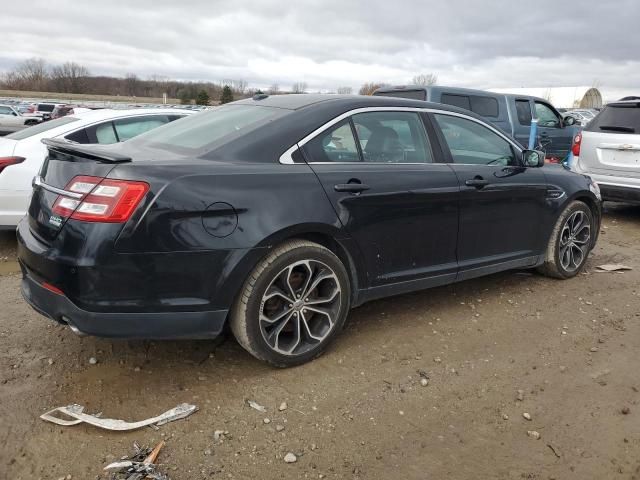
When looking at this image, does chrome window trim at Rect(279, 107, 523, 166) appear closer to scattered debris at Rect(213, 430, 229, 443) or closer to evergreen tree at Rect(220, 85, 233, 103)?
scattered debris at Rect(213, 430, 229, 443)

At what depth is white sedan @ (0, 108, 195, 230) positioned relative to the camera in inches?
196

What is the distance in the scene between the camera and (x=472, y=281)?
4.88 meters

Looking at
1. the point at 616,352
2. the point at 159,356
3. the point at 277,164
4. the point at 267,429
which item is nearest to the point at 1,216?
the point at 159,356

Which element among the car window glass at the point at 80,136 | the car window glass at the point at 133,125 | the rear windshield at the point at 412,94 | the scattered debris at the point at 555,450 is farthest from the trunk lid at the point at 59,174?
the rear windshield at the point at 412,94

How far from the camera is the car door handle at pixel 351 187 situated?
3196 mm

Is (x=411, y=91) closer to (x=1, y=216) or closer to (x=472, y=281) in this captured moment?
(x=472, y=281)

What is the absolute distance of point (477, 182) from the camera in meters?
3.91

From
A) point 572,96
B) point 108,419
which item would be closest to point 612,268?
point 108,419

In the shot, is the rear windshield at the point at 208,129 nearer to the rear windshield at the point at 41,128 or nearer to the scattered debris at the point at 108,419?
the scattered debris at the point at 108,419

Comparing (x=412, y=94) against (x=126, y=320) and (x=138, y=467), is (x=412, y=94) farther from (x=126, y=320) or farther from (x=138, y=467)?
(x=138, y=467)

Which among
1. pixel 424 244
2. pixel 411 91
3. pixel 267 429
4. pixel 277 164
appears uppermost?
pixel 411 91

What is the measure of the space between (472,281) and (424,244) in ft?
4.67

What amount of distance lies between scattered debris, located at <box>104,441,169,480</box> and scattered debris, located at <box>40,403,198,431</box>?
19cm

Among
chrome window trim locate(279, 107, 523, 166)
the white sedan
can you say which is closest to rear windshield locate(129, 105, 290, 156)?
chrome window trim locate(279, 107, 523, 166)
